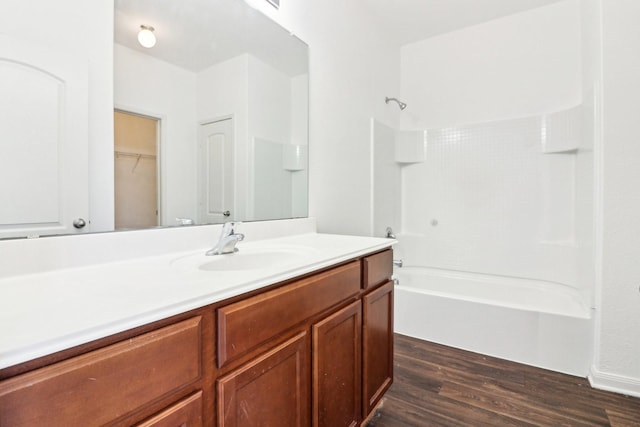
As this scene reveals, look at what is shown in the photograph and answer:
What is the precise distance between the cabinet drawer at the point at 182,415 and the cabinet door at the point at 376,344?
0.77 meters

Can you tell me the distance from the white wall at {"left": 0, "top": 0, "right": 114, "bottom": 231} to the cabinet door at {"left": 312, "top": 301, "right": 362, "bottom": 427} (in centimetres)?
82

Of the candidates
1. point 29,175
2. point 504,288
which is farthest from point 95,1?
point 504,288

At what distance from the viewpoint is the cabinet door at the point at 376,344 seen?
50.5 inches

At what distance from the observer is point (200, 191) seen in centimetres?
130

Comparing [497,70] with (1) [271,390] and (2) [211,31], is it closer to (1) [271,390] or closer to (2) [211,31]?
(2) [211,31]

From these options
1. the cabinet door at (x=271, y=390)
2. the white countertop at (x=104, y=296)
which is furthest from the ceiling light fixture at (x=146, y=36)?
the cabinet door at (x=271, y=390)

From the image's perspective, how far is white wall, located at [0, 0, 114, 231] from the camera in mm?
888

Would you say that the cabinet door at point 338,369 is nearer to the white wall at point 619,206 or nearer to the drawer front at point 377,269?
the drawer front at point 377,269

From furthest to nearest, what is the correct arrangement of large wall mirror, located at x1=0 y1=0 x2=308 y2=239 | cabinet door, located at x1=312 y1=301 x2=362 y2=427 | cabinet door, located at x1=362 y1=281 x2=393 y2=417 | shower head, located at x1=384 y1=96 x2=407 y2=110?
shower head, located at x1=384 y1=96 x2=407 y2=110, cabinet door, located at x1=362 y1=281 x2=393 y2=417, cabinet door, located at x1=312 y1=301 x2=362 y2=427, large wall mirror, located at x1=0 y1=0 x2=308 y2=239

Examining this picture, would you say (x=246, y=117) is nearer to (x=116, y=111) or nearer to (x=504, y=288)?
(x=116, y=111)

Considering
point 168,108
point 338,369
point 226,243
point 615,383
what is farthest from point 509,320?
point 168,108

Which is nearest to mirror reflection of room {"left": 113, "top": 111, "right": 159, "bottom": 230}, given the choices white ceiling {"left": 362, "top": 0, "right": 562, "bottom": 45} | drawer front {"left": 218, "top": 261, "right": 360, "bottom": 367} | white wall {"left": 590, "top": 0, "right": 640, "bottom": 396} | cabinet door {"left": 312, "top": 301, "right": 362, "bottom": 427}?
drawer front {"left": 218, "top": 261, "right": 360, "bottom": 367}

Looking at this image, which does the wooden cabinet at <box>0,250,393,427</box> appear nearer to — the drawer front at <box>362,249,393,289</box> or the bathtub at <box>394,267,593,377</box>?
the drawer front at <box>362,249,393,289</box>

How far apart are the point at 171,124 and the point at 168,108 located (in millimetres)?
60
